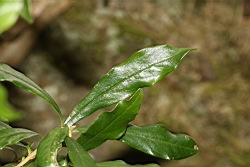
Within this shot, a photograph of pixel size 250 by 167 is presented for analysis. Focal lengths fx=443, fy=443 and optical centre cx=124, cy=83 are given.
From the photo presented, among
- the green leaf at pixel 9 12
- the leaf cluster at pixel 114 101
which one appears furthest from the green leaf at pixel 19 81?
the green leaf at pixel 9 12

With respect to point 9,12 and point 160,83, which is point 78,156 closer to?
point 9,12

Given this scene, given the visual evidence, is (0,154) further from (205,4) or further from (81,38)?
(205,4)

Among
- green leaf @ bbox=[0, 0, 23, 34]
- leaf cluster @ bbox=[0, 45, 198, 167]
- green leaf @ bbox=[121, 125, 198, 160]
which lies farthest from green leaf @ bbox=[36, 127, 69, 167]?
green leaf @ bbox=[0, 0, 23, 34]

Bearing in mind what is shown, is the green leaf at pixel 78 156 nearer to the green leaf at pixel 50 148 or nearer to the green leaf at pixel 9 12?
the green leaf at pixel 50 148

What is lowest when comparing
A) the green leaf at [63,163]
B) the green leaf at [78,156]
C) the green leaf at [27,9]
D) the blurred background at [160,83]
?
the blurred background at [160,83]

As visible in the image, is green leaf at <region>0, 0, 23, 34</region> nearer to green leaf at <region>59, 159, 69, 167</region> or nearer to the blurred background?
green leaf at <region>59, 159, 69, 167</region>

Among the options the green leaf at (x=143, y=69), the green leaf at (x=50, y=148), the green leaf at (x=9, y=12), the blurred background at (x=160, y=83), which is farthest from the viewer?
the blurred background at (x=160, y=83)

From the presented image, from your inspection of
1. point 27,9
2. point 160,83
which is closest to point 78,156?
point 27,9

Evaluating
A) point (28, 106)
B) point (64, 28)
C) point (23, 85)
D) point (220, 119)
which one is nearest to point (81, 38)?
point (64, 28)
